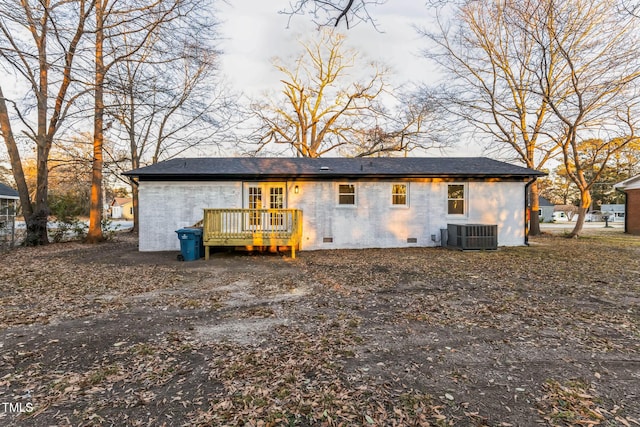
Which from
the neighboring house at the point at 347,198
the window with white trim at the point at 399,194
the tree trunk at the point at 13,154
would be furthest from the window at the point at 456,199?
the tree trunk at the point at 13,154

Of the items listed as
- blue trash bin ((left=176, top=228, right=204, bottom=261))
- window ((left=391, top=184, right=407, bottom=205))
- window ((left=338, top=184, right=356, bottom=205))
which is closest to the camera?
blue trash bin ((left=176, top=228, right=204, bottom=261))

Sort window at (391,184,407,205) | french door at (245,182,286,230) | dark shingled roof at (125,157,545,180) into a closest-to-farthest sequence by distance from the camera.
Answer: dark shingled roof at (125,157,545,180) → french door at (245,182,286,230) → window at (391,184,407,205)

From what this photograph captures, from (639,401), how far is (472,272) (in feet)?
16.8

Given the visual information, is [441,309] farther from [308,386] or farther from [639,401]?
[308,386]

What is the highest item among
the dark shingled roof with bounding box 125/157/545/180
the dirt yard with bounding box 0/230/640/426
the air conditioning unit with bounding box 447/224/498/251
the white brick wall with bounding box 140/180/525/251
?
the dark shingled roof with bounding box 125/157/545/180

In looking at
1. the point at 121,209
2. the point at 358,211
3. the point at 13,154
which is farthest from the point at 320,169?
the point at 121,209

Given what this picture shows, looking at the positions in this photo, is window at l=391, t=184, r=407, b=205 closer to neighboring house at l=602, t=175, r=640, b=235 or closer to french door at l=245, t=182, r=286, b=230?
french door at l=245, t=182, r=286, b=230

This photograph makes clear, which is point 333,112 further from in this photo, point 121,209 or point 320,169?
point 121,209

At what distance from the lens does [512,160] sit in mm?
18031

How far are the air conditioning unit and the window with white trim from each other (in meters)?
2.05

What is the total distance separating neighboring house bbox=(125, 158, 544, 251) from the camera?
1094cm

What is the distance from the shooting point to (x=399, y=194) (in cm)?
1170

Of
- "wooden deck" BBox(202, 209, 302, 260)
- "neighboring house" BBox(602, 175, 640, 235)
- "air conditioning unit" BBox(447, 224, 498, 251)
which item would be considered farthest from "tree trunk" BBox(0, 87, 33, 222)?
"neighboring house" BBox(602, 175, 640, 235)

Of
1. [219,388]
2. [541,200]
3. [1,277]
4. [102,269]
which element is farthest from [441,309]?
[541,200]
